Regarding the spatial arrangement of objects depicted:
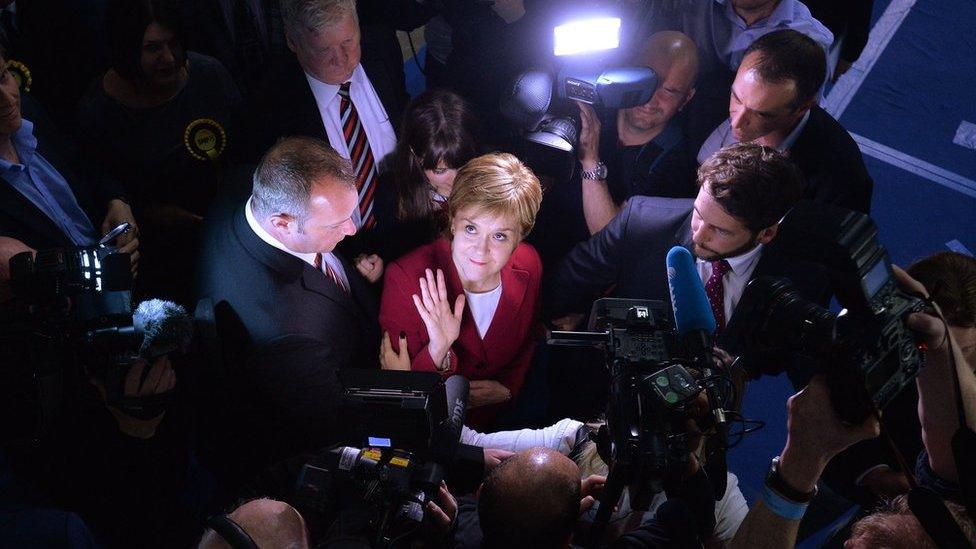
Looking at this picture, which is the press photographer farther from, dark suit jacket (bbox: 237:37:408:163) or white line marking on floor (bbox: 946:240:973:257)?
white line marking on floor (bbox: 946:240:973:257)

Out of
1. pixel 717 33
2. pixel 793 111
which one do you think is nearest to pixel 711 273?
pixel 793 111

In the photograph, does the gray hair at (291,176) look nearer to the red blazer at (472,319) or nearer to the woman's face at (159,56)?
the red blazer at (472,319)

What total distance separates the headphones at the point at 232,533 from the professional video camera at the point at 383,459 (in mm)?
213

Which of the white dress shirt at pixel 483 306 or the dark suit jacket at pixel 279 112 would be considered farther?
the dark suit jacket at pixel 279 112

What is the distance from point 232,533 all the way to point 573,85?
6.49 ft

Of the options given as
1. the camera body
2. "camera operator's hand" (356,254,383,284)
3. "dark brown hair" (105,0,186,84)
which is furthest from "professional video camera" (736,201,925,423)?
"dark brown hair" (105,0,186,84)

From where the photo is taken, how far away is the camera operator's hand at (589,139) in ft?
8.75

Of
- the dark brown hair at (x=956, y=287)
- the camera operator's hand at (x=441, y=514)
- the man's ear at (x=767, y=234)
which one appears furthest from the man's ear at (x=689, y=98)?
the camera operator's hand at (x=441, y=514)

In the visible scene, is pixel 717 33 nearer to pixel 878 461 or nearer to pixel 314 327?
pixel 878 461

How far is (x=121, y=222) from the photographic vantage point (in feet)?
7.96

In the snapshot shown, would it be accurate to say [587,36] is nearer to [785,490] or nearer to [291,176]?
[291,176]

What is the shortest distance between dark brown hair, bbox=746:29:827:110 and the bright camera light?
0.59 m

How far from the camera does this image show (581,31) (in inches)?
97.7

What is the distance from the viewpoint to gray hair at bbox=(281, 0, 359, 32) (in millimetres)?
2459
